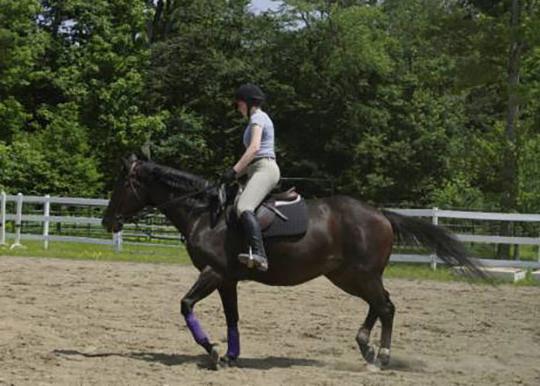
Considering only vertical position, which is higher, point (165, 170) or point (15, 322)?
point (165, 170)

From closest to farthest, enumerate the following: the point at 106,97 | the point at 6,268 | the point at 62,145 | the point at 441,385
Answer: the point at 441,385
the point at 6,268
the point at 62,145
the point at 106,97

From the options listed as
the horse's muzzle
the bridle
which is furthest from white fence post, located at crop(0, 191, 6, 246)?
the bridle

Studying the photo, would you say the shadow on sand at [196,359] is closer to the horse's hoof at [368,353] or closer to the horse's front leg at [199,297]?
the horse's front leg at [199,297]

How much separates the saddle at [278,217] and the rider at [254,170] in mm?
155

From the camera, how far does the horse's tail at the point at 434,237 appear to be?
8.62 m

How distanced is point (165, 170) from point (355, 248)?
201 centimetres

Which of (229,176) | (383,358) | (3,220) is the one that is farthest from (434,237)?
(3,220)

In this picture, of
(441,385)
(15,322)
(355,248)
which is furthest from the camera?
(15,322)

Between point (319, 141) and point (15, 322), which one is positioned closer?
point (15, 322)

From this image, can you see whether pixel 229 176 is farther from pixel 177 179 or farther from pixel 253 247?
pixel 177 179

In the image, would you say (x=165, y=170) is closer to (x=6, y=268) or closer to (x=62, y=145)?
(x=6, y=268)

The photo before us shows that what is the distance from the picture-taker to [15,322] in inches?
387

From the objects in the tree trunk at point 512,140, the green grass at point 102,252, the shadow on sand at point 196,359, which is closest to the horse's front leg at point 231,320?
the shadow on sand at point 196,359

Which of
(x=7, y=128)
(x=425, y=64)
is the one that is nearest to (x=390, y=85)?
(x=425, y=64)
